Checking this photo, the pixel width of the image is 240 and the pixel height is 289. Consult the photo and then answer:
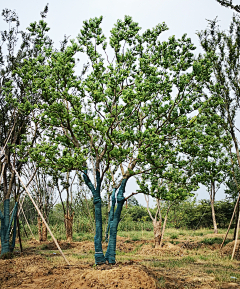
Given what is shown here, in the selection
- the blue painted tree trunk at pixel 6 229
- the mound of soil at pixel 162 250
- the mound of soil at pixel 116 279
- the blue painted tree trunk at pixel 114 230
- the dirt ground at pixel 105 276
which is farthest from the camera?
the mound of soil at pixel 162 250

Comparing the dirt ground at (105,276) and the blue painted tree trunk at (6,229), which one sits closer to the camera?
the dirt ground at (105,276)

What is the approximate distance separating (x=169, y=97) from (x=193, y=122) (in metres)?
1.05

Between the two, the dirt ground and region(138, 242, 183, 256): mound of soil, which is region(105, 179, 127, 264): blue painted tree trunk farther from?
region(138, 242, 183, 256): mound of soil

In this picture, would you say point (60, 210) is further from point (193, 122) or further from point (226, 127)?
point (193, 122)

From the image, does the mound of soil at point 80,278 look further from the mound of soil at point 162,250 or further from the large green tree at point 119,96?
the mound of soil at point 162,250

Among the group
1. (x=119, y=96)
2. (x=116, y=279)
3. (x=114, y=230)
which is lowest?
(x=116, y=279)

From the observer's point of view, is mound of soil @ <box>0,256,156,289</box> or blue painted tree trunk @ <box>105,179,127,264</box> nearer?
mound of soil @ <box>0,256,156,289</box>

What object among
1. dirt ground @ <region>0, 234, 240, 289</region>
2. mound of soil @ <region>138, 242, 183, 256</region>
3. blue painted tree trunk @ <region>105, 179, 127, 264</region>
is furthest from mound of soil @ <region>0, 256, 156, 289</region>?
mound of soil @ <region>138, 242, 183, 256</region>

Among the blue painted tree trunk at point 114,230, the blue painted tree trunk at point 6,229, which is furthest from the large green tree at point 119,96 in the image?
the blue painted tree trunk at point 6,229

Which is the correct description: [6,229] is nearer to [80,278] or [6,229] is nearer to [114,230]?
[114,230]

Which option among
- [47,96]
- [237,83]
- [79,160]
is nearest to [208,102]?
[79,160]

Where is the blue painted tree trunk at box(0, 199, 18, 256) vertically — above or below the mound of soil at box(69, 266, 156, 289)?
above

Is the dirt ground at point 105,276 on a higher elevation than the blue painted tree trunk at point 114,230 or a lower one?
lower

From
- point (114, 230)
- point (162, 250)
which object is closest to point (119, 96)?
point (114, 230)
